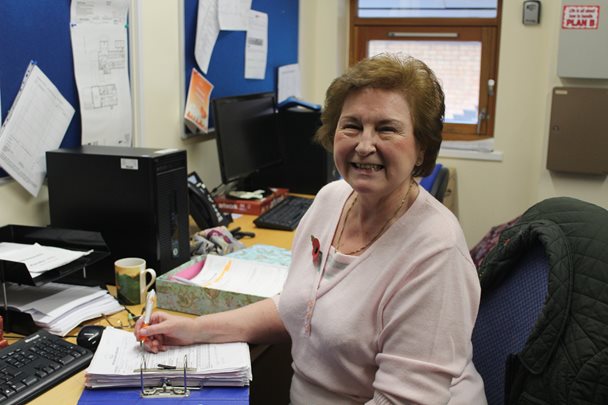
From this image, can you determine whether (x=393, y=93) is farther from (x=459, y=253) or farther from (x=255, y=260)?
(x=255, y=260)

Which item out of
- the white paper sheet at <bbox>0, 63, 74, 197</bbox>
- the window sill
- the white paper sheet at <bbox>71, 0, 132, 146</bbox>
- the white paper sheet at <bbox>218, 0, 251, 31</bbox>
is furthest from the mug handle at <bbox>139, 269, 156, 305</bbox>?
the window sill

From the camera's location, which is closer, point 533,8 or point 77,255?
point 77,255

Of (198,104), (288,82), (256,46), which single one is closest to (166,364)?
(198,104)

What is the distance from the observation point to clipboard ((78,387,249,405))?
49.6 inches

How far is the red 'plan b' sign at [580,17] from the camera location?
3.14 m

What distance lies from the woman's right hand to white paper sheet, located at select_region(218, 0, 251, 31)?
5.54 ft

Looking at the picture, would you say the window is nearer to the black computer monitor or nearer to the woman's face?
the black computer monitor

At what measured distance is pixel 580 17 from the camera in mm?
3170

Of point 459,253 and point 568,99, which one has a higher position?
point 568,99

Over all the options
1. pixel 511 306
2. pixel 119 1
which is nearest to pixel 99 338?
pixel 511 306

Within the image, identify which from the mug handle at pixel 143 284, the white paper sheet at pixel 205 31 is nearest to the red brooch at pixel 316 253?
the mug handle at pixel 143 284

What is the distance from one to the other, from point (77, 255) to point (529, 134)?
264 centimetres

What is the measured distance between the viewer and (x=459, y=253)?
125cm

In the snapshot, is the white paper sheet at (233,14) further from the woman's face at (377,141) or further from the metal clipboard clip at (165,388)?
the metal clipboard clip at (165,388)
